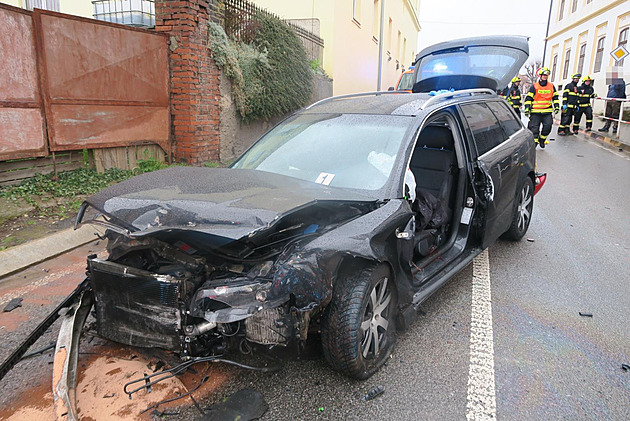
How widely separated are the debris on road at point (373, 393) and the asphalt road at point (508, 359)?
0.06 feet

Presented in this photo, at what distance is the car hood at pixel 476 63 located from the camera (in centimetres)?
664

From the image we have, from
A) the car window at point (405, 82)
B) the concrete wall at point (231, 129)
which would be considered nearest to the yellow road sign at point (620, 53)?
the car window at point (405, 82)

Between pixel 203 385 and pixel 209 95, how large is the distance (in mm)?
6203

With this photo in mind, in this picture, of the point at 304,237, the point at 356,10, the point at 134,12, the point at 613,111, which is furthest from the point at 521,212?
the point at 356,10

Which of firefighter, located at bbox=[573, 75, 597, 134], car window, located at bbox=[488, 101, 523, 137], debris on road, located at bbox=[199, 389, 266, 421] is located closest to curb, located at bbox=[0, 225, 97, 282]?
debris on road, located at bbox=[199, 389, 266, 421]

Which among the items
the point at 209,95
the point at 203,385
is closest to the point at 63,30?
the point at 209,95

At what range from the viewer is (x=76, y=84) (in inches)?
233

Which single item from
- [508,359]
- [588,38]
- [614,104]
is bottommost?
[508,359]

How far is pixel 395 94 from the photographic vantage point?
4.07 m

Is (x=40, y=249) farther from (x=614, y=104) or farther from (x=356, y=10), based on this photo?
(x=614, y=104)

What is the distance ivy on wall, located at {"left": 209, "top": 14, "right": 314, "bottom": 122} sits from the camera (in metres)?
8.13

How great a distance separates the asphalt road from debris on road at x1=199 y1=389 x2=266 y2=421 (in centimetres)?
4

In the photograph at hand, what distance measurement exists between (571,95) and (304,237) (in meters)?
16.3

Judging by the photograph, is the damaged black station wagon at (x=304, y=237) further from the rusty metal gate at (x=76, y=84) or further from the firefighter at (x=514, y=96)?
the firefighter at (x=514, y=96)
